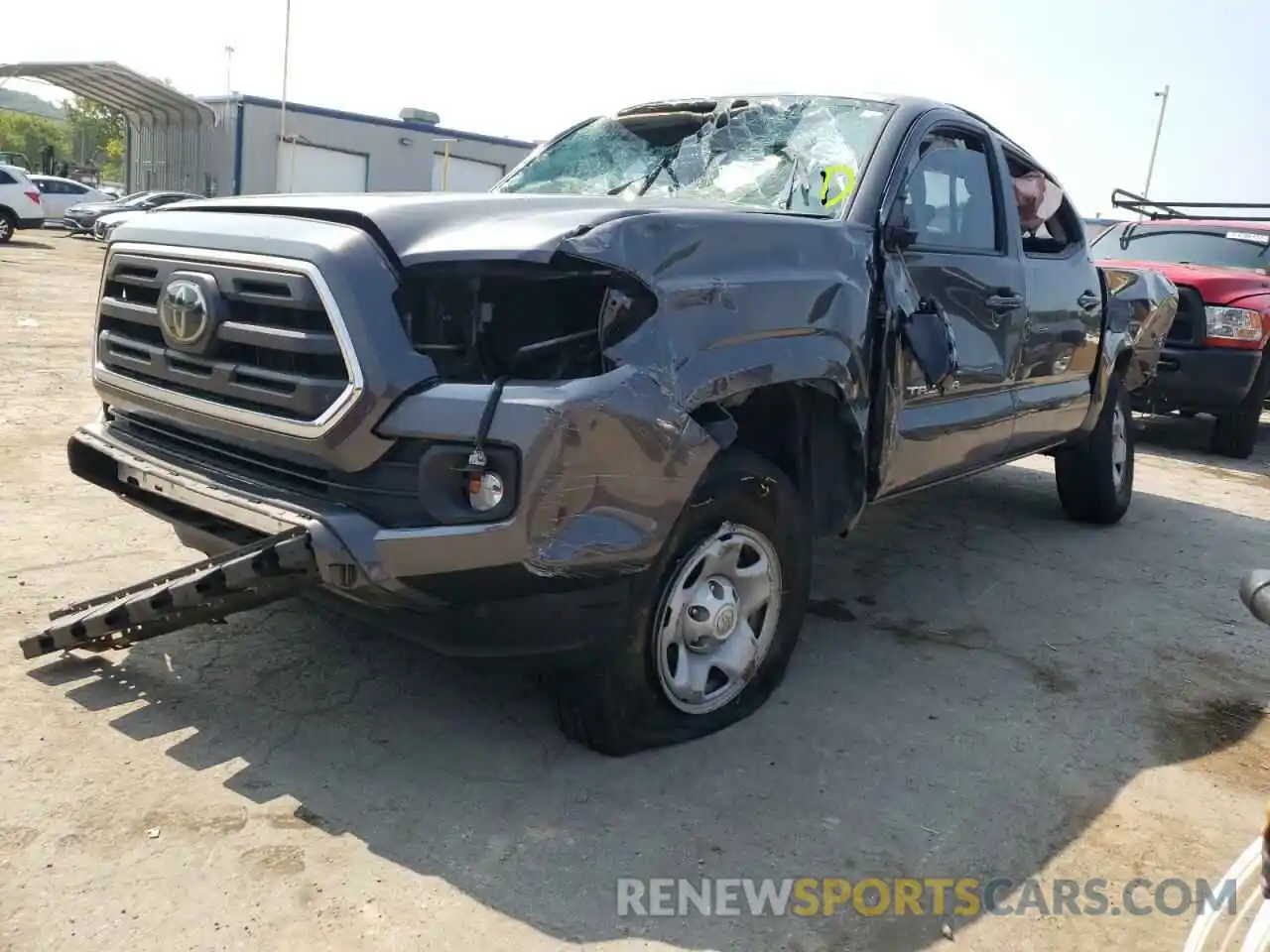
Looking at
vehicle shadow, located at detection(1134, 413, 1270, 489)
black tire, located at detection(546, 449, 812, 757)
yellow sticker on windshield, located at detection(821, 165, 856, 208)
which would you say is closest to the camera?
black tire, located at detection(546, 449, 812, 757)

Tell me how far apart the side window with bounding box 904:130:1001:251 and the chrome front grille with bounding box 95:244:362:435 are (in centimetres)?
221

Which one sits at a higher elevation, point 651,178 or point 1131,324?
point 651,178

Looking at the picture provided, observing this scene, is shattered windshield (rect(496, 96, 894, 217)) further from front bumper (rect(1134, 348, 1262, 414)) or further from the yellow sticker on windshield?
front bumper (rect(1134, 348, 1262, 414))

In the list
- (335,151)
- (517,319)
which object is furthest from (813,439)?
(335,151)

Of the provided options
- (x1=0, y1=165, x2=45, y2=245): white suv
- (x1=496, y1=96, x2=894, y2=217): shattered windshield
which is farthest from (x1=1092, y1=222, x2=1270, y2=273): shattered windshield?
(x1=0, y1=165, x2=45, y2=245): white suv

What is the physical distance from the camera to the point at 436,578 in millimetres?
2607

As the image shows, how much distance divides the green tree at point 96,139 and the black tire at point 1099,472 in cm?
7462

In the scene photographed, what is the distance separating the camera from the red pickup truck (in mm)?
8766

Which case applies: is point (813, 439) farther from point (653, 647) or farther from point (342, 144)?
point (342, 144)

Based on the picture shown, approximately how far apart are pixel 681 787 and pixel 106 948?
1441 mm

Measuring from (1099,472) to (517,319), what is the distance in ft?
14.8

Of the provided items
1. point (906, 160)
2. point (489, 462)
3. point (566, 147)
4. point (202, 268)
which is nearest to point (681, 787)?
point (489, 462)

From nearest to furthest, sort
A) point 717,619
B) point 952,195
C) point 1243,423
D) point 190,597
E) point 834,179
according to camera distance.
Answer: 1. point 190,597
2. point 717,619
3. point 834,179
4. point 952,195
5. point 1243,423

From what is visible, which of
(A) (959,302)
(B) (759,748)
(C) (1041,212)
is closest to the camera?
(B) (759,748)
